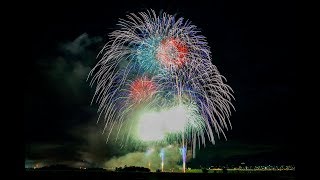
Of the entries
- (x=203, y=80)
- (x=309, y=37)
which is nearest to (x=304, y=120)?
(x=309, y=37)

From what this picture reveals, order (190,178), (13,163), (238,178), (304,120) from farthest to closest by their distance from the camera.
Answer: (238,178) → (190,178) → (304,120) → (13,163)

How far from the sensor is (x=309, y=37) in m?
15.1

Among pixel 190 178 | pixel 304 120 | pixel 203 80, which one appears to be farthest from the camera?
pixel 190 178

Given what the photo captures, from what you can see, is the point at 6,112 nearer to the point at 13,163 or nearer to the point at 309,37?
the point at 13,163

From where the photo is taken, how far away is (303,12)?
15.2 metres

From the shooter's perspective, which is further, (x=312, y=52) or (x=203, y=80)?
(x=203, y=80)

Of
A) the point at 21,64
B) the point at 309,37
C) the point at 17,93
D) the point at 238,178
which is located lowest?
the point at 238,178

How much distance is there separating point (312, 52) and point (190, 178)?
32363mm


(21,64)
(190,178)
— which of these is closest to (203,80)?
(190,178)

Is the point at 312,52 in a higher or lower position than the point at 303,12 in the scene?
lower

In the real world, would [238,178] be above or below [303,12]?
below

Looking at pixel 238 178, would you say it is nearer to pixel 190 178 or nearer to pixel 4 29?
pixel 190 178

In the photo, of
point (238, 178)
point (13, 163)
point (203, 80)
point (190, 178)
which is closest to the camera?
point (13, 163)

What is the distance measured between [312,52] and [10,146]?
41.7ft
